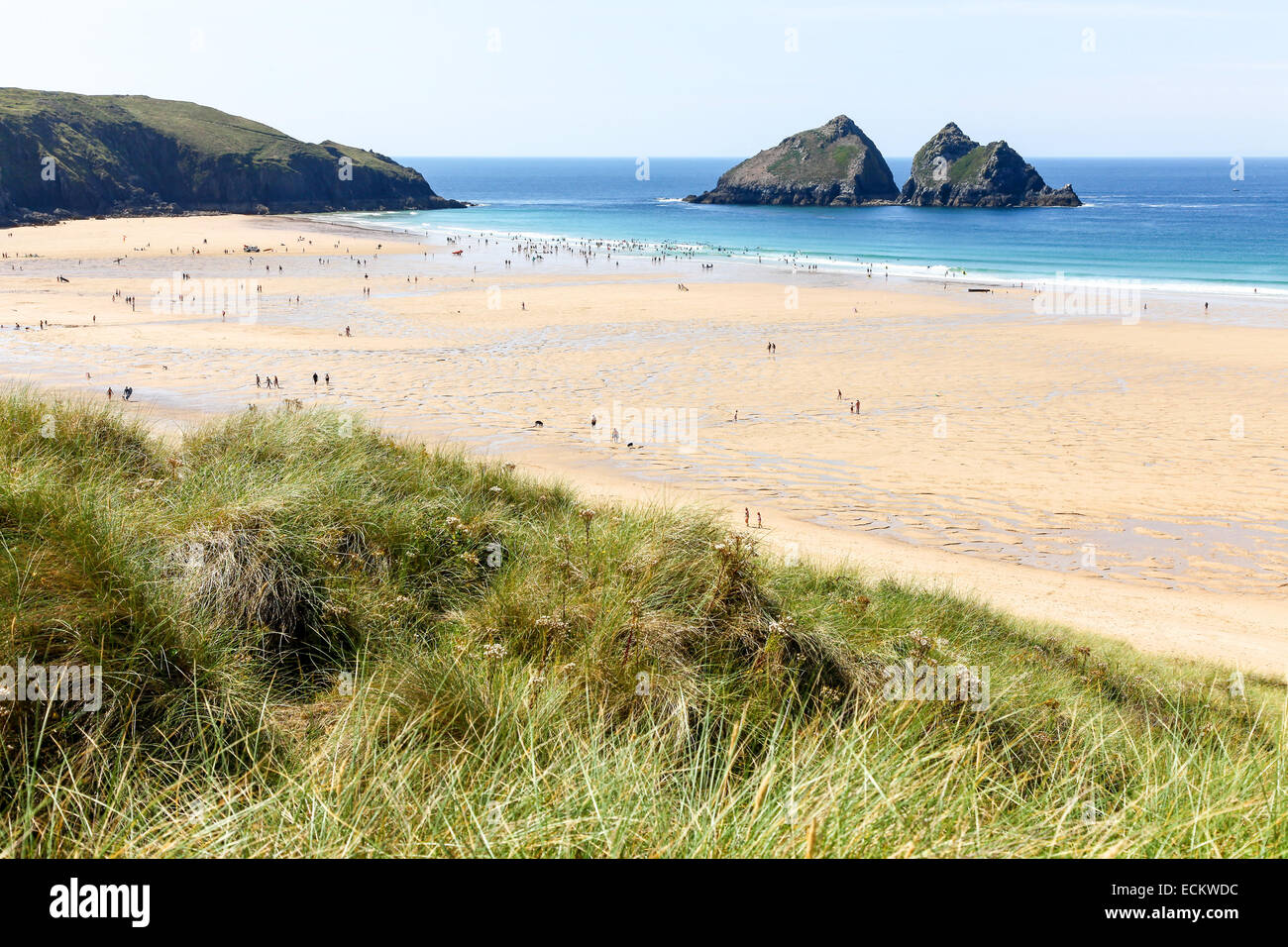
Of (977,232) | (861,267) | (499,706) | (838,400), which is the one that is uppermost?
(977,232)

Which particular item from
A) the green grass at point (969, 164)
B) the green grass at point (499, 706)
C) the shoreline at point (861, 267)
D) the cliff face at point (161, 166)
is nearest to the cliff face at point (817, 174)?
the green grass at point (969, 164)

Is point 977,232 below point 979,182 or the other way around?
below

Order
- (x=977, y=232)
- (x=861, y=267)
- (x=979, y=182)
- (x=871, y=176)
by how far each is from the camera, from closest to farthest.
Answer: (x=861, y=267)
(x=977, y=232)
(x=979, y=182)
(x=871, y=176)

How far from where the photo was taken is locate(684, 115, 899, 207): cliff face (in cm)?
13100

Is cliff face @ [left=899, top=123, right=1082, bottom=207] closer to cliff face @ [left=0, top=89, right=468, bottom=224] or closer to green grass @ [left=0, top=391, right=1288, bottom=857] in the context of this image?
cliff face @ [left=0, top=89, right=468, bottom=224]

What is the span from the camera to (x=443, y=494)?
7.12 m

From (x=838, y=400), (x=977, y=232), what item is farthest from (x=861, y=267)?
(x=838, y=400)

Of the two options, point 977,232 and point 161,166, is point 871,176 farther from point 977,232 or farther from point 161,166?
point 161,166

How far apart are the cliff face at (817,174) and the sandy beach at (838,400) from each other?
289ft

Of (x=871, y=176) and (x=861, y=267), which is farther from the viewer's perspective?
(x=871, y=176)

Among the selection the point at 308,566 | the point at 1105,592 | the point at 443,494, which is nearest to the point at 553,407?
the point at 1105,592

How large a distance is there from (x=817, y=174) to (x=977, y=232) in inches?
2141

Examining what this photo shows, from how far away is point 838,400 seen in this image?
23.9 meters

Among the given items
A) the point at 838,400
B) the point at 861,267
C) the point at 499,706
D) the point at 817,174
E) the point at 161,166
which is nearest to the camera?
the point at 499,706
